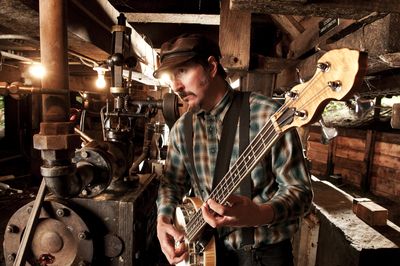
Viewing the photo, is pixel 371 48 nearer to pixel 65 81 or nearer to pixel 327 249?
pixel 65 81

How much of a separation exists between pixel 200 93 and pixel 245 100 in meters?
0.42

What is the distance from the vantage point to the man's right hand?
236 centimetres

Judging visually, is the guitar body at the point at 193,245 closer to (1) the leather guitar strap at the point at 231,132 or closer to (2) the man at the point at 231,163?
(2) the man at the point at 231,163

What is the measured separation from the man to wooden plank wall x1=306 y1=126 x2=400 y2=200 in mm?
9122

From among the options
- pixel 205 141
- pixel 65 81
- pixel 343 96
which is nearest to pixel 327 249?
pixel 205 141

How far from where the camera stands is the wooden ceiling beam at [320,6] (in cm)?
170

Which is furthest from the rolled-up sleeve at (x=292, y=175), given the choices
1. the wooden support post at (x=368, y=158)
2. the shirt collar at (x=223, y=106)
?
the wooden support post at (x=368, y=158)

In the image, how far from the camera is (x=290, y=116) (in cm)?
160

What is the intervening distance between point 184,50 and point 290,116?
121cm

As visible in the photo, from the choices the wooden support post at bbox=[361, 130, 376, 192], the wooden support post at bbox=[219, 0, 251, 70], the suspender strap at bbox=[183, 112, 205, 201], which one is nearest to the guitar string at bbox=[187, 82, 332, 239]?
the suspender strap at bbox=[183, 112, 205, 201]

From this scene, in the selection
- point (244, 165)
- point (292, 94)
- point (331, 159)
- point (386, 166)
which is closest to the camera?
point (292, 94)

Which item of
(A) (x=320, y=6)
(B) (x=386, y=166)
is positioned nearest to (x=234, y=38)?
(A) (x=320, y=6)

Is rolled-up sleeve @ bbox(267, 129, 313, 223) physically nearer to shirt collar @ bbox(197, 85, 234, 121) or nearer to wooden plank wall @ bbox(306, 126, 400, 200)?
shirt collar @ bbox(197, 85, 234, 121)

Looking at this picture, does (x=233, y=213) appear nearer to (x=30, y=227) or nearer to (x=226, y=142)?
(x=226, y=142)
